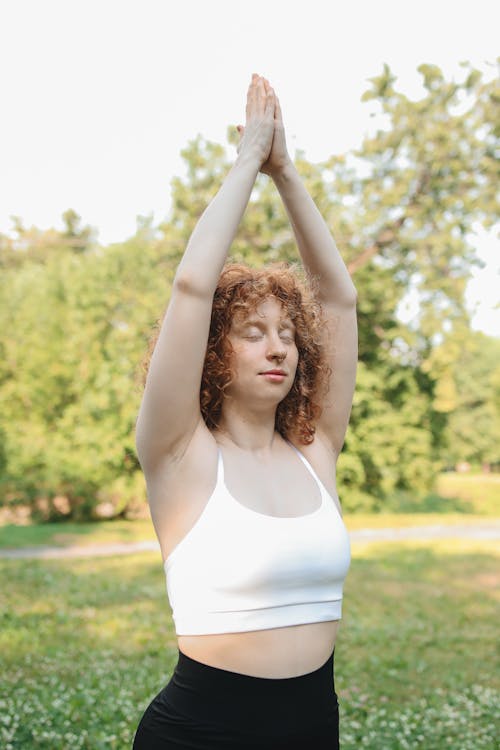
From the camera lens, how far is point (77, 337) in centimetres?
1725

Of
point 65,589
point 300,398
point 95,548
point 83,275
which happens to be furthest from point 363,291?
point 300,398

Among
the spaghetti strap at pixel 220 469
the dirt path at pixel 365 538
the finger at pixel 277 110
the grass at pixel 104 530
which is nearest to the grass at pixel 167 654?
the dirt path at pixel 365 538

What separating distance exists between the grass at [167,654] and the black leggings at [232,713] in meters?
2.71

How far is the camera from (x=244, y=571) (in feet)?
5.15

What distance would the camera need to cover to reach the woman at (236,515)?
158 cm

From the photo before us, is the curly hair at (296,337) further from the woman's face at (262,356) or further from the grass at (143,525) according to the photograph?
the grass at (143,525)

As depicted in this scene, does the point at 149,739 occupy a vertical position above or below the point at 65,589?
above

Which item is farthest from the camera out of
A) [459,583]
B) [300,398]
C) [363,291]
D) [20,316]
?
[20,316]

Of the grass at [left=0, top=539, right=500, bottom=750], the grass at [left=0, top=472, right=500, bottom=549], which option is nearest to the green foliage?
the grass at [left=0, top=472, right=500, bottom=549]

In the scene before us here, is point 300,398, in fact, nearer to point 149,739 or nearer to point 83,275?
point 149,739

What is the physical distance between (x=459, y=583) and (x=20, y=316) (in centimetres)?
1243

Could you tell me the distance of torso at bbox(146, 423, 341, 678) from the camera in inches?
62.5

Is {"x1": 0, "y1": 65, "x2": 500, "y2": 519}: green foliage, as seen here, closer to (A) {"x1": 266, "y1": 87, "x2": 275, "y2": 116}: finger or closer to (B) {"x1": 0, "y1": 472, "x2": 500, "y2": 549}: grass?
(B) {"x1": 0, "y1": 472, "x2": 500, "y2": 549}: grass

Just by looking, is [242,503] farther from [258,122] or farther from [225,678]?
[258,122]
